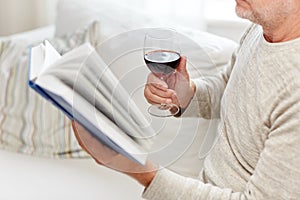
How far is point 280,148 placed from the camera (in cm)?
102

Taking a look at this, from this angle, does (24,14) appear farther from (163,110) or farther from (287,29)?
(287,29)

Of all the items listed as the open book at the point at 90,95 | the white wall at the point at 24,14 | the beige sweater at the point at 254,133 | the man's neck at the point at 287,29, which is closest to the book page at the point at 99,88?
the open book at the point at 90,95

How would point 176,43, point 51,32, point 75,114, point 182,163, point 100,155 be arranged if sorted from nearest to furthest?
point 75,114 < point 100,155 < point 176,43 < point 182,163 < point 51,32

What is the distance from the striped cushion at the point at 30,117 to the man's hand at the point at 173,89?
54 centimetres

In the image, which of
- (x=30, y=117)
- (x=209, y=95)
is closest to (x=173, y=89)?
(x=209, y=95)

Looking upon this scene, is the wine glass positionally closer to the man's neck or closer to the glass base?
the glass base

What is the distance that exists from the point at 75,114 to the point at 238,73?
422 millimetres

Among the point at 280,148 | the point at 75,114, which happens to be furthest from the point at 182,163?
the point at 75,114

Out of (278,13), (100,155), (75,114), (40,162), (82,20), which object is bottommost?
(40,162)

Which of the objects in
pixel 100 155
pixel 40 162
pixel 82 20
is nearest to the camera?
pixel 100 155

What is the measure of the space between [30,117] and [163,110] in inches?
26.8

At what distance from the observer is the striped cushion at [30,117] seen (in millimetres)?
1714

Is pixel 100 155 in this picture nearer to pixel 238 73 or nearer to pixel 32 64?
pixel 32 64

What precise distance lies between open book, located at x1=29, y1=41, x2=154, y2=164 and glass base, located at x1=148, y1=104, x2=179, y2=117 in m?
0.08
